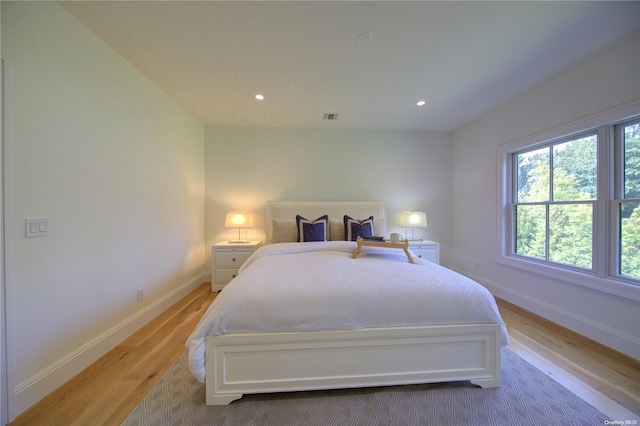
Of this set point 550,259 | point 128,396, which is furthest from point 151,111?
point 550,259

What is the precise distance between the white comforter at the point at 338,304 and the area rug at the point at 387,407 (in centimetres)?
29

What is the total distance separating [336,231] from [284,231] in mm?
728

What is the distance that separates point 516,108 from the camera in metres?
2.57

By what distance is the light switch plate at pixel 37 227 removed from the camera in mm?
1271

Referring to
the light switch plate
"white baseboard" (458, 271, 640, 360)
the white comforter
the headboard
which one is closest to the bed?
the white comforter

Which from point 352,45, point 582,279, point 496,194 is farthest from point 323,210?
point 582,279

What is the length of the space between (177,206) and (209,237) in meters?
0.85

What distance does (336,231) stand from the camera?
10.0 feet

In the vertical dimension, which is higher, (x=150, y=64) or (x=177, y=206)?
(x=150, y=64)

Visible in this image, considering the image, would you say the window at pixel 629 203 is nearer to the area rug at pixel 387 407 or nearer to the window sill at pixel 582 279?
the window sill at pixel 582 279

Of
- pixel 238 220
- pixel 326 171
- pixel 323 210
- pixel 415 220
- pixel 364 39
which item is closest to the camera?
pixel 364 39

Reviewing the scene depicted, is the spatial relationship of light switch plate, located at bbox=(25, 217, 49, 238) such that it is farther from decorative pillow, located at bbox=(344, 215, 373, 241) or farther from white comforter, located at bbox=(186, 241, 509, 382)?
decorative pillow, located at bbox=(344, 215, 373, 241)

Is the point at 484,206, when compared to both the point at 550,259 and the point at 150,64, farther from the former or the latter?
the point at 150,64

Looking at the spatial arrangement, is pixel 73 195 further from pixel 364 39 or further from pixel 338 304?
pixel 364 39
